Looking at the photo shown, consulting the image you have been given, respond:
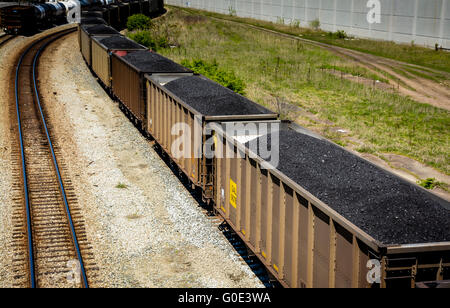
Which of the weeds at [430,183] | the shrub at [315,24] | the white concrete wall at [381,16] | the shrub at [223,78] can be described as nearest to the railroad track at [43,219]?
the shrub at [223,78]

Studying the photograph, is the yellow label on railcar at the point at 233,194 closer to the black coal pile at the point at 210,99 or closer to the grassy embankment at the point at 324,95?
the black coal pile at the point at 210,99

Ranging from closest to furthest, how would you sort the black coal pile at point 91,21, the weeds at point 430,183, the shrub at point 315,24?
the weeds at point 430,183 → the black coal pile at point 91,21 → the shrub at point 315,24

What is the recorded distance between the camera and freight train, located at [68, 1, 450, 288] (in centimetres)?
702

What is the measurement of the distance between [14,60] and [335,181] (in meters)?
32.5

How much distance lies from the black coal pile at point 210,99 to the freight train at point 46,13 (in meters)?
31.5

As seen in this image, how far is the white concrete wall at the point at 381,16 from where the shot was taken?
4566cm

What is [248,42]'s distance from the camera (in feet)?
173

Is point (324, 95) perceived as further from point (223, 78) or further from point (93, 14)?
point (93, 14)

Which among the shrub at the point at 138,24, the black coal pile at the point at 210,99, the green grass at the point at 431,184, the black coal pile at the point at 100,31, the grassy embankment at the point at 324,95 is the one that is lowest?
the green grass at the point at 431,184

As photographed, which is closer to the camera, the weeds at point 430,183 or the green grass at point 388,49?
the weeds at point 430,183

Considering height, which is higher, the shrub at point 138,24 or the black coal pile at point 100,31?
the shrub at point 138,24

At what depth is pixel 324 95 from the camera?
31.3 m

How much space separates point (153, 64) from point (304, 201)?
13526 millimetres

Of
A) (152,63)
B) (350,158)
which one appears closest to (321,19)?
(152,63)
